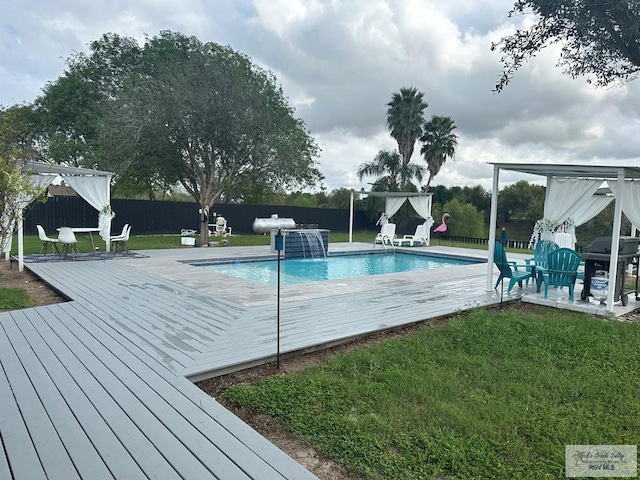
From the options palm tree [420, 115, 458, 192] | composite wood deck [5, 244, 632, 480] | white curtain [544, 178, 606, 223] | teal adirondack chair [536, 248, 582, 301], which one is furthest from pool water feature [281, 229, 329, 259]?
palm tree [420, 115, 458, 192]

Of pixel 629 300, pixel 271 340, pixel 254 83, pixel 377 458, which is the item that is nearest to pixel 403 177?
pixel 254 83

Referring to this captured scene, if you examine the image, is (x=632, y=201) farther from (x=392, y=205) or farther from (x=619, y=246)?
(x=392, y=205)

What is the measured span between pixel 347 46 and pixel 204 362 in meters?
9.86

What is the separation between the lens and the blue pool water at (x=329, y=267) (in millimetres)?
8484

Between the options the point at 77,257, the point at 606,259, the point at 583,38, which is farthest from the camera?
the point at 77,257

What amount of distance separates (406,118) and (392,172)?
312 cm

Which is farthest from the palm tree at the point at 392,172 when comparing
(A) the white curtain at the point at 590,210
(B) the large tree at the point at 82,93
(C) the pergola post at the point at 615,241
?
(C) the pergola post at the point at 615,241

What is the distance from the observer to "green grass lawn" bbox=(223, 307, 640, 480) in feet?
6.63

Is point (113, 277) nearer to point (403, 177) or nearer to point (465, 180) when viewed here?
point (403, 177)

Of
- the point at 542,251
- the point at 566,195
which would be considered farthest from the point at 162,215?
the point at 566,195

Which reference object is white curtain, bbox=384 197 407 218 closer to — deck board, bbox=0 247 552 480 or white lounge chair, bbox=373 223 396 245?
white lounge chair, bbox=373 223 396 245

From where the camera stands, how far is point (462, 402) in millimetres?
2598

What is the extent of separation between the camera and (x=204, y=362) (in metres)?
3.01

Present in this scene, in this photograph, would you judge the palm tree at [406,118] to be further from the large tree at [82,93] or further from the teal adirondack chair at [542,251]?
the teal adirondack chair at [542,251]
